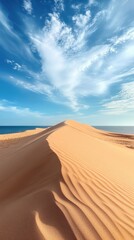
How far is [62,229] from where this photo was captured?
223 centimetres

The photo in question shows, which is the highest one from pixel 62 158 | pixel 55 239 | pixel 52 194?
pixel 62 158

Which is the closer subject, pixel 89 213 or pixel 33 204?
pixel 89 213

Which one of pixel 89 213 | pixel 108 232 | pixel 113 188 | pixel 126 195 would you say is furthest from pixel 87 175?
pixel 108 232

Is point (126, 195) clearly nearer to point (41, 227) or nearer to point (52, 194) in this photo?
point (52, 194)

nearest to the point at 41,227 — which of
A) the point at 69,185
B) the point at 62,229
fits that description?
the point at 62,229

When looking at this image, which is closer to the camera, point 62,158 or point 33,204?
point 33,204

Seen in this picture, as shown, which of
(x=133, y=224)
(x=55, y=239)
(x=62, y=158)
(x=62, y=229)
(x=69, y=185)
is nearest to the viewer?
(x=55, y=239)

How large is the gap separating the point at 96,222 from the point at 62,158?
238 cm

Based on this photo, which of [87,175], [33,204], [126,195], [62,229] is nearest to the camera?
[62,229]

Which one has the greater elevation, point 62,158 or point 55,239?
point 62,158

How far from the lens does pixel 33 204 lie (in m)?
2.81

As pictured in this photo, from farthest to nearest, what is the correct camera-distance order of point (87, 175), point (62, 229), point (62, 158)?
1. point (62, 158)
2. point (87, 175)
3. point (62, 229)

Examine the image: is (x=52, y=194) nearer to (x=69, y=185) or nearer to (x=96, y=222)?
(x=69, y=185)

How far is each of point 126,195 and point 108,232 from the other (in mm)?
1409
